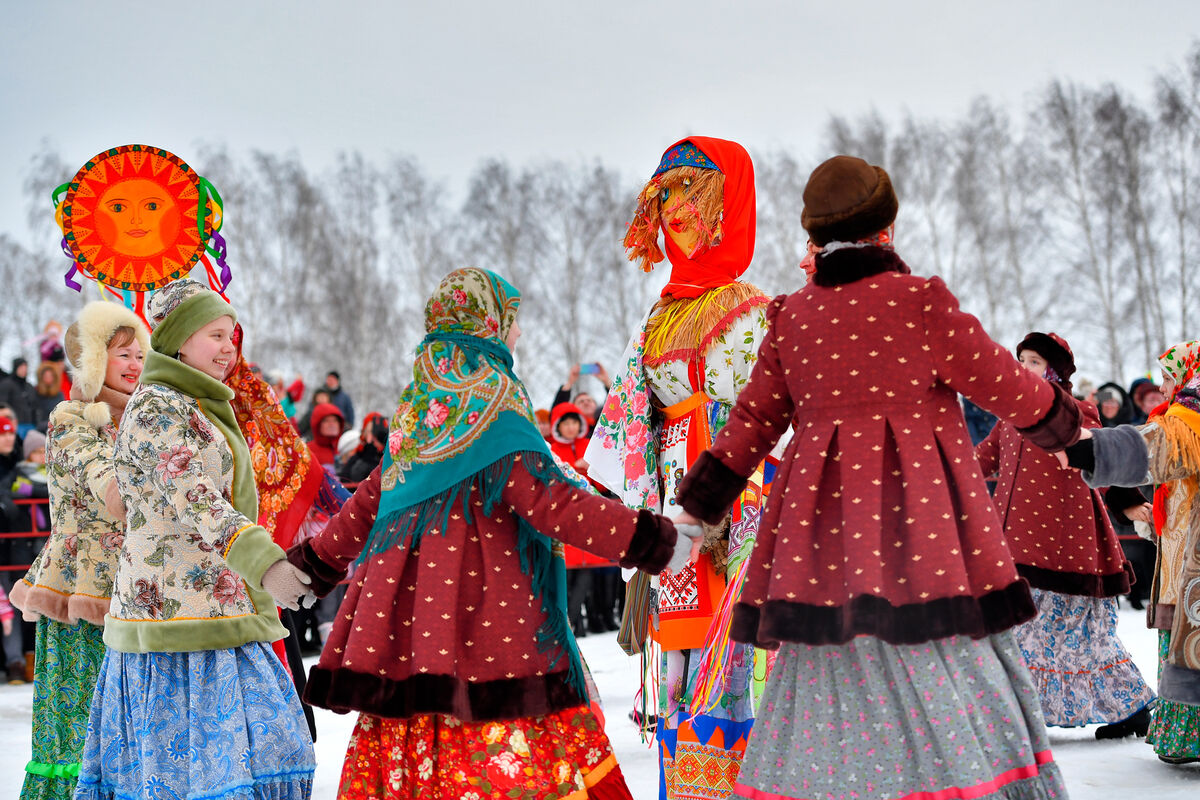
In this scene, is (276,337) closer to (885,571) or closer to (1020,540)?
(1020,540)

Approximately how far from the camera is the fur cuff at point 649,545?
3.04m

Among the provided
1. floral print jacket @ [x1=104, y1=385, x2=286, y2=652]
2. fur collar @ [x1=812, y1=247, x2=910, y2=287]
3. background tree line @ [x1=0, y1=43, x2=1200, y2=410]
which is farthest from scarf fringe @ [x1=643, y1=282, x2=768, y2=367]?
background tree line @ [x1=0, y1=43, x2=1200, y2=410]

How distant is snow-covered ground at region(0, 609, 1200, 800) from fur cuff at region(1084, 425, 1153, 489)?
160 centimetres

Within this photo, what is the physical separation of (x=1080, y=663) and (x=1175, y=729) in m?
0.71

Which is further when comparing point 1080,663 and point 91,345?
point 1080,663

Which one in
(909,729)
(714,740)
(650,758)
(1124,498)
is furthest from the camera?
(1124,498)

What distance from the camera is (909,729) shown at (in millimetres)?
2688

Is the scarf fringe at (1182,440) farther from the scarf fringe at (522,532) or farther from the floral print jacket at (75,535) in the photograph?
the floral print jacket at (75,535)

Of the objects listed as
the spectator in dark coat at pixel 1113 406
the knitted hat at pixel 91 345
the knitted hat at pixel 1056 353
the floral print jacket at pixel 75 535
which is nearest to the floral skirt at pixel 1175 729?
the knitted hat at pixel 1056 353

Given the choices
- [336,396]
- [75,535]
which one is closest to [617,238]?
[336,396]

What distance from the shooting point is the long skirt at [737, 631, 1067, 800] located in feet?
8.66

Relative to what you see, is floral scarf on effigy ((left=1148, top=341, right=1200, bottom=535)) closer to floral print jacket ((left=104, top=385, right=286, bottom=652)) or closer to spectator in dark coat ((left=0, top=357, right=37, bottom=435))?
floral print jacket ((left=104, top=385, right=286, bottom=652))

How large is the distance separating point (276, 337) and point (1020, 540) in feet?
79.4

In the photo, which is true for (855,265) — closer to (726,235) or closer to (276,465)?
(726,235)
